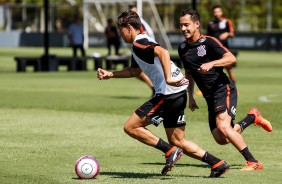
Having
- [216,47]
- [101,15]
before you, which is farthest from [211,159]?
[101,15]

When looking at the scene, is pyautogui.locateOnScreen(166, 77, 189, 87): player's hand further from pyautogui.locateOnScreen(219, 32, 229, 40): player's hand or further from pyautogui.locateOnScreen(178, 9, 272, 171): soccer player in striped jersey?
pyautogui.locateOnScreen(219, 32, 229, 40): player's hand

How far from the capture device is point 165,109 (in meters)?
10.5

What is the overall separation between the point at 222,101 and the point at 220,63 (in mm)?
699

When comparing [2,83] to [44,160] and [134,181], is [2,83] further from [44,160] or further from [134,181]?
[134,181]

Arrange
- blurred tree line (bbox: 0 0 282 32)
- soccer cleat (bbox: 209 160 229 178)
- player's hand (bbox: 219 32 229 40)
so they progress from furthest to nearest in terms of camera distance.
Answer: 1. blurred tree line (bbox: 0 0 282 32)
2. player's hand (bbox: 219 32 229 40)
3. soccer cleat (bbox: 209 160 229 178)

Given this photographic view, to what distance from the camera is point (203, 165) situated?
38.9 ft

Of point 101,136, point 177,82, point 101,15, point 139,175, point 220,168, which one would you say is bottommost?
point 101,15

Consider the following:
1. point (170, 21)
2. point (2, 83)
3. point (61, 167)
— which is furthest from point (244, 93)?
point (170, 21)

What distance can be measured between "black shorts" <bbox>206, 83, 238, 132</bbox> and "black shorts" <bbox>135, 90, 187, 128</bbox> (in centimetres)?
79

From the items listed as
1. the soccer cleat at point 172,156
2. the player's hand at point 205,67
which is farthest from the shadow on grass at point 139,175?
the player's hand at point 205,67

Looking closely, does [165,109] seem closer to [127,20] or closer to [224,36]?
[127,20]

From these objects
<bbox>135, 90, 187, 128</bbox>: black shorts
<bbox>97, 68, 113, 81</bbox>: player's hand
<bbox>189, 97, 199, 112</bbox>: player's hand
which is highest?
<bbox>97, 68, 113, 81</bbox>: player's hand

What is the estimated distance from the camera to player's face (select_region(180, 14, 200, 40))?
35.3 ft

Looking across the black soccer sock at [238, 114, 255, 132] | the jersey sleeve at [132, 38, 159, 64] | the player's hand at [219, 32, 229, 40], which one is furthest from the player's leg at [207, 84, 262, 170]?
the player's hand at [219, 32, 229, 40]
